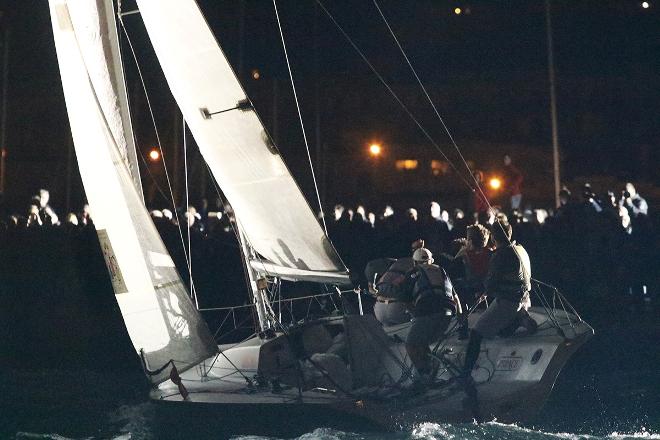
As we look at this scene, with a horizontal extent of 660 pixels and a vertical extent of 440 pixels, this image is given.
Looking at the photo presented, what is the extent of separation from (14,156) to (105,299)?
20.3 meters

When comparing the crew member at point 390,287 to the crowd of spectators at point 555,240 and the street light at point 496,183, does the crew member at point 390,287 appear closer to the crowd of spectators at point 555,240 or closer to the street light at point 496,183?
the crowd of spectators at point 555,240

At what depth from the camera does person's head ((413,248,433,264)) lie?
1071 cm

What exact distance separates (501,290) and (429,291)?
0.80 meters

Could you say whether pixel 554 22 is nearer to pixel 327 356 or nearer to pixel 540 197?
pixel 540 197

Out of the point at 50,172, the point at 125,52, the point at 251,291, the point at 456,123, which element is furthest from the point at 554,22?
the point at 251,291

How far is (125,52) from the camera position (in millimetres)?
32500

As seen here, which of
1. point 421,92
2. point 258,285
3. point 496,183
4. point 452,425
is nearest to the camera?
point 452,425

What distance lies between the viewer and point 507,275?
34.8 feet

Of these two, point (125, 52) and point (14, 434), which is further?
point (125, 52)

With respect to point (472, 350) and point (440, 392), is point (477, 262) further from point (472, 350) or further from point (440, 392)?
point (440, 392)

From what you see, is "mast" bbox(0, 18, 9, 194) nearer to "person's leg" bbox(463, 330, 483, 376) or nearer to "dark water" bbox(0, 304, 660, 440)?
"dark water" bbox(0, 304, 660, 440)

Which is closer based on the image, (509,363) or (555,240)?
(509,363)

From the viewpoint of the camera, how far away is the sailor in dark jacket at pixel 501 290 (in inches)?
418

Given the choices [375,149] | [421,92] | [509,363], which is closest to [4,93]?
[375,149]
